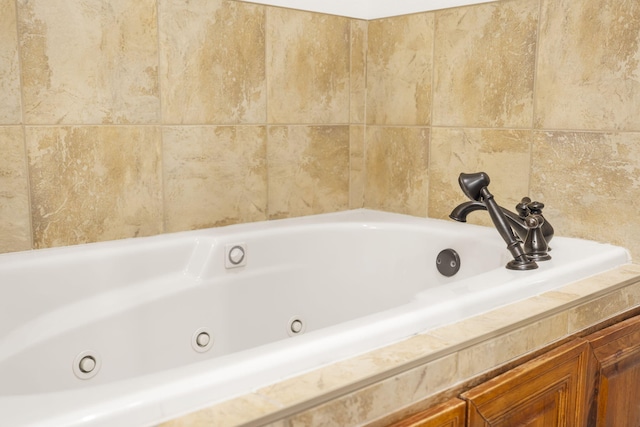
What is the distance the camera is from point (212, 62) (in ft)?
5.60

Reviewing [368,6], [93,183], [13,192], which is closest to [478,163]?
[368,6]

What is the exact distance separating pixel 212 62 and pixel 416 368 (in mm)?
1158

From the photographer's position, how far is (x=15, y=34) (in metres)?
1.37

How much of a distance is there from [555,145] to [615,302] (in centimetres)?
55

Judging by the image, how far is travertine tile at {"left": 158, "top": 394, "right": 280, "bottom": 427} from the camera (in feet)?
2.17

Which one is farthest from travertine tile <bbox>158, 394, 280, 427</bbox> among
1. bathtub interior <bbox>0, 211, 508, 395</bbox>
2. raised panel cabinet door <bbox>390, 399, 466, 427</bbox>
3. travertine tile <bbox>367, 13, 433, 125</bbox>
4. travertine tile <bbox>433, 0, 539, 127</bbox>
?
travertine tile <bbox>367, 13, 433, 125</bbox>

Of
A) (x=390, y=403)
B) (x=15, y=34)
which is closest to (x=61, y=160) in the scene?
(x=15, y=34)

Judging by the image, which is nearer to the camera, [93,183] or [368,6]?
[93,183]

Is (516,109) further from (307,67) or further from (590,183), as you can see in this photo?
(307,67)

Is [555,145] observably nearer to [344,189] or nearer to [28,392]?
[344,189]

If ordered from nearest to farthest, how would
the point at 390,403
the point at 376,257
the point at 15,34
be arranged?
the point at 390,403
the point at 15,34
the point at 376,257

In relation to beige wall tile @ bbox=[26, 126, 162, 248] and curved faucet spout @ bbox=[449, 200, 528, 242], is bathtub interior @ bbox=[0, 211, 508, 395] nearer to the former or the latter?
beige wall tile @ bbox=[26, 126, 162, 248]

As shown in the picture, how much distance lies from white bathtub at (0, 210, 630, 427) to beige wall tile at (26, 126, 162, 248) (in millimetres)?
60

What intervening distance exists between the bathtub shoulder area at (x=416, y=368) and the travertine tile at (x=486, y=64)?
697mm
